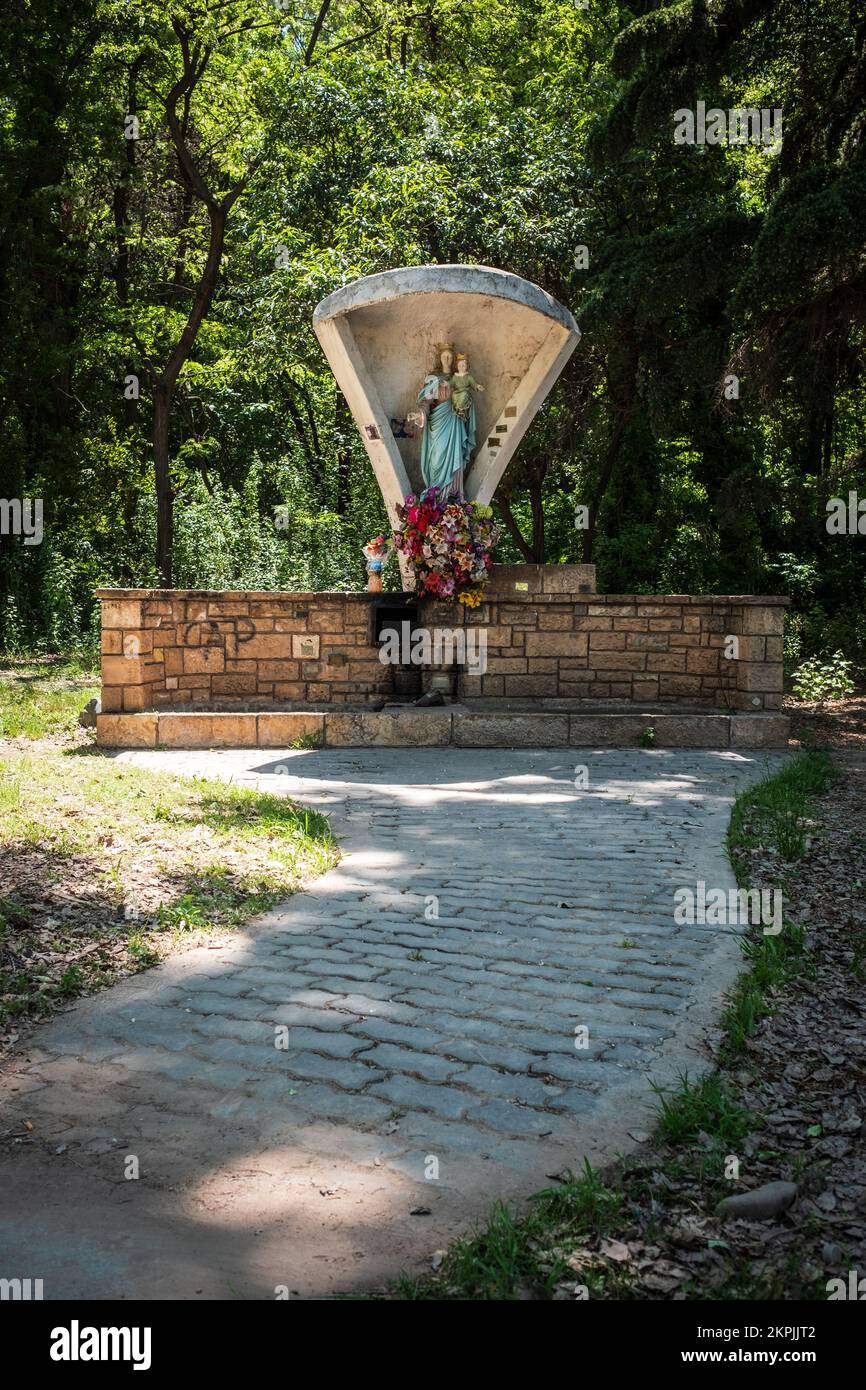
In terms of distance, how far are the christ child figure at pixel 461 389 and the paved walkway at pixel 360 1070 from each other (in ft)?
21.8

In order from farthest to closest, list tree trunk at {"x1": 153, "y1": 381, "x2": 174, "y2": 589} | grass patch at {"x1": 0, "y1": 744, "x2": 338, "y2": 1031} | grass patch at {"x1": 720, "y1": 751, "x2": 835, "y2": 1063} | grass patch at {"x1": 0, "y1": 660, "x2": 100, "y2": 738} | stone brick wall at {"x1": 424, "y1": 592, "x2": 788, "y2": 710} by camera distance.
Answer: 1. tree trunk at {"x1": 153, "y1": 381, "x2": 174, "y2": 589}
2. stone brick wall at {"x1": 424, "y1": 592, "x2": 788, "y2": 710}
3. grass patch at {"x1": 0, "y1": 660, "x2": 100, "y2": 738}
4. grass patch at {"x1": 0, "y1": 744, "x2": 338, "y2": 1031}
5. grass patch at {"x1": 720, "y1": 751, "x2": 835, "y2": 1063}

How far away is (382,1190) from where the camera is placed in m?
2.84

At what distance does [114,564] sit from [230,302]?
6.83m

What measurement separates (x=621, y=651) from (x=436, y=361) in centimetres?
380

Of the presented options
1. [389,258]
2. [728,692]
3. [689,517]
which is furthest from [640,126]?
[689,517]

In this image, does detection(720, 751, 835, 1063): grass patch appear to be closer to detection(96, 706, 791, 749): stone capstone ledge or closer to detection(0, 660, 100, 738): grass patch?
detection(96, 706, 791, 749): stone capstone ledge

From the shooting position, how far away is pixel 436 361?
12.2 m

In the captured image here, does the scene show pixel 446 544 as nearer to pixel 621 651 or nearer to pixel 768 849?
pixel 621 651

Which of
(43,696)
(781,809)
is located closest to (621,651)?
(781,809)

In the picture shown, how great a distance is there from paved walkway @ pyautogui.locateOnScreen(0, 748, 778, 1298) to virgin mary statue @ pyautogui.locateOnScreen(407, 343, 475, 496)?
632 centimetres

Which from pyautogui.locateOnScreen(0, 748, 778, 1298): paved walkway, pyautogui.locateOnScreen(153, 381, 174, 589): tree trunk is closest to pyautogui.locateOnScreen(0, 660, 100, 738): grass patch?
pyautogui.locateOnScreen(153, 381, 174, 589): tree trunk

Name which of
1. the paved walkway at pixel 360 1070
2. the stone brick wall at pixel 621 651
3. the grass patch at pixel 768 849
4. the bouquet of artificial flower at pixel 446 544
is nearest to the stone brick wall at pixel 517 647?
the stone brick wall at pixel 621 651

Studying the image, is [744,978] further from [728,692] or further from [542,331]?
[542,331]

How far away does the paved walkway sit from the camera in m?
2.63
